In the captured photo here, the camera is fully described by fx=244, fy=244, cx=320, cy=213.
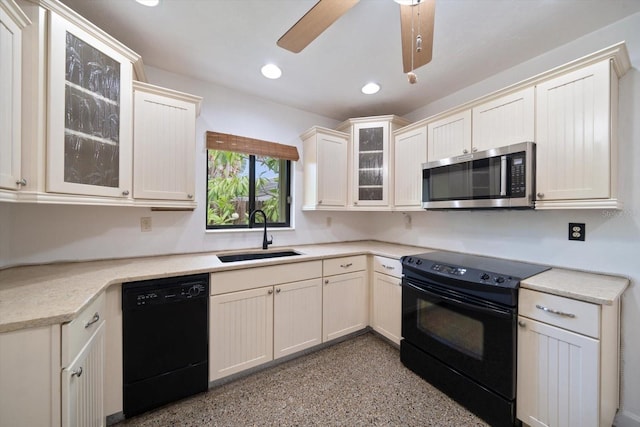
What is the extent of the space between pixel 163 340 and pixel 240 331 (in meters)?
0.49

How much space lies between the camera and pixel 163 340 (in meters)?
1.57

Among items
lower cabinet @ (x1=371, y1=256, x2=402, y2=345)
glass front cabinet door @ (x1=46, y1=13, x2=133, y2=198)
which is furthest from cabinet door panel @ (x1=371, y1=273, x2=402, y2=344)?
glass front cabinet door @ (x1=46, y1=13, x2=133, y2=198)

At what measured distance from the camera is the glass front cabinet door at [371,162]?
2645 millimetres

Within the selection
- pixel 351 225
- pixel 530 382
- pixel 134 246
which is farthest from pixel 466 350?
pixel 134 246

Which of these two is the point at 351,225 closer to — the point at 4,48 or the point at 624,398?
the point at 624,398

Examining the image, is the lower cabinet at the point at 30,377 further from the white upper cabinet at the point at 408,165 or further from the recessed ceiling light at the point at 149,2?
the white upper cabinet at the point at 408,165

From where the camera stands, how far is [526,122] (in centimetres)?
166

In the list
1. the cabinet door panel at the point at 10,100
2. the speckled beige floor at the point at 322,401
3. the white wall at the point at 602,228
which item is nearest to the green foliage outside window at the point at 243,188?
the cabinet door panel at the point at 10,100

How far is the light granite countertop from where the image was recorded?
0.95 metres

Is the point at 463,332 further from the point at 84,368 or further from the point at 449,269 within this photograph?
the point at 84,368

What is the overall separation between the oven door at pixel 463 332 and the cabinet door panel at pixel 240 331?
3.77 ft

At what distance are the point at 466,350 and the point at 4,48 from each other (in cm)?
286

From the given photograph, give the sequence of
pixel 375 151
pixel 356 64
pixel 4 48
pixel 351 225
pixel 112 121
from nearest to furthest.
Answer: pixel 4 48 < pixel 112 121 < pixel 356 64 < pixel 375 151 < pixel 351 225

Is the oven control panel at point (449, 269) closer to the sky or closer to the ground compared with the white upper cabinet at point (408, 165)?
closer to the ground
